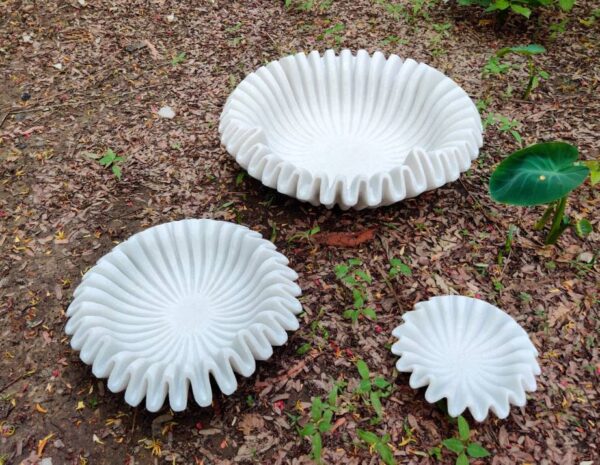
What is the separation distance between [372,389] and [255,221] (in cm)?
112

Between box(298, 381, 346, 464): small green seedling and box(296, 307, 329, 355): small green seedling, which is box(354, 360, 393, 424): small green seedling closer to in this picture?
box(298, 381, 346, 464): small green seedling

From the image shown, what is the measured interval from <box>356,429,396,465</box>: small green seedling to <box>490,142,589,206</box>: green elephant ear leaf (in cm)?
113

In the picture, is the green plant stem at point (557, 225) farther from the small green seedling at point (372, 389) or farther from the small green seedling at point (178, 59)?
the small green seedling at point (178, 59)

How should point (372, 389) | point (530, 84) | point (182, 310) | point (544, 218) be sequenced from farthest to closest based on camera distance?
point (530, 84) < point (544, 218) < point (182, 310) < point (372, 389)

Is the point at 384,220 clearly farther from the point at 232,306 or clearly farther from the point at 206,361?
the point at 206,361

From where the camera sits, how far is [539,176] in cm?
235

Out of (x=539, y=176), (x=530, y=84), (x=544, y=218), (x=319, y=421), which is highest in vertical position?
(x=539, y=176)

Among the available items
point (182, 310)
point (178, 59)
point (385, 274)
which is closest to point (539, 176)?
point (385, 274)

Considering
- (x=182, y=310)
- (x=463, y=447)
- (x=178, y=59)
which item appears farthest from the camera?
(x=178, y=59)

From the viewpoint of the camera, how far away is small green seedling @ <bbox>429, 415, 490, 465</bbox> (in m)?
2.03

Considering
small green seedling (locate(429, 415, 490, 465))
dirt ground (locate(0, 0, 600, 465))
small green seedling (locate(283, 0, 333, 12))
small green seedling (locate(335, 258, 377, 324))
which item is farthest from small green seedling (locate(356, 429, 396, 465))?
small green seedling (locate(283, 0, 333, 12))

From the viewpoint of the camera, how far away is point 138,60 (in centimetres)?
402

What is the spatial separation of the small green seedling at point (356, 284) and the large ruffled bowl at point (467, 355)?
0.85 ft

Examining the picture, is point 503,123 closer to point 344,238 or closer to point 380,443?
point 344,238
